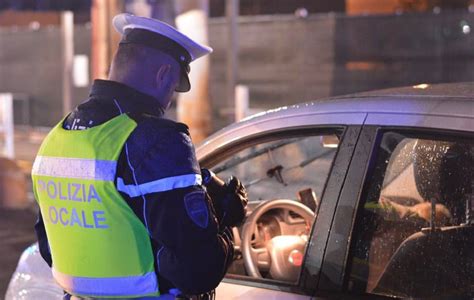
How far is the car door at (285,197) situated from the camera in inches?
97.8

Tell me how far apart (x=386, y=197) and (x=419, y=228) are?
0.15 m

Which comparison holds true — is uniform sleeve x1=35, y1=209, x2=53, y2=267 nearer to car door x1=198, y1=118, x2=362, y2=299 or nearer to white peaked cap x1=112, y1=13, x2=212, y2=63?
car door x1=198, y1=118, x2=362, y2=299

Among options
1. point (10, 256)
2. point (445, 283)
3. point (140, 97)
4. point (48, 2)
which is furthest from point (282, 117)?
point (48, 2)

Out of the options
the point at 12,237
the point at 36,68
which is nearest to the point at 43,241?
the point at 12,237

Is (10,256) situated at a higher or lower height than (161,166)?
lower

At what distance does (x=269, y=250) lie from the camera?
10.1ft

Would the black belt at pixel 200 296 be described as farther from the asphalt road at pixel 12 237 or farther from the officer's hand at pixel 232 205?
the asphalt road at pixel 12 237

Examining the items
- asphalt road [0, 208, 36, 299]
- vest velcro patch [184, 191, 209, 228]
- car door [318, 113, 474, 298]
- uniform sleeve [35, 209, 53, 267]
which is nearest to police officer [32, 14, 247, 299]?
vest velcro patch [184, 191, 209, 228]

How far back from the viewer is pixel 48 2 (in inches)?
630

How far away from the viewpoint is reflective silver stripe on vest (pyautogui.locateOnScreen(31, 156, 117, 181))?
223 cm

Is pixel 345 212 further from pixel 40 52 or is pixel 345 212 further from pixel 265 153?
pixel 40 52

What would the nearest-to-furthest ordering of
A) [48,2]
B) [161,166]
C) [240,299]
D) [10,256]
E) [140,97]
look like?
1. [161,166]
2. [140,97]
3. [240,299]
4. [10,256]
5. [48,2]

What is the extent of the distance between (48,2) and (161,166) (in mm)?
14570

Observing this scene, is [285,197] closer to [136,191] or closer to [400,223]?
[400,223]
